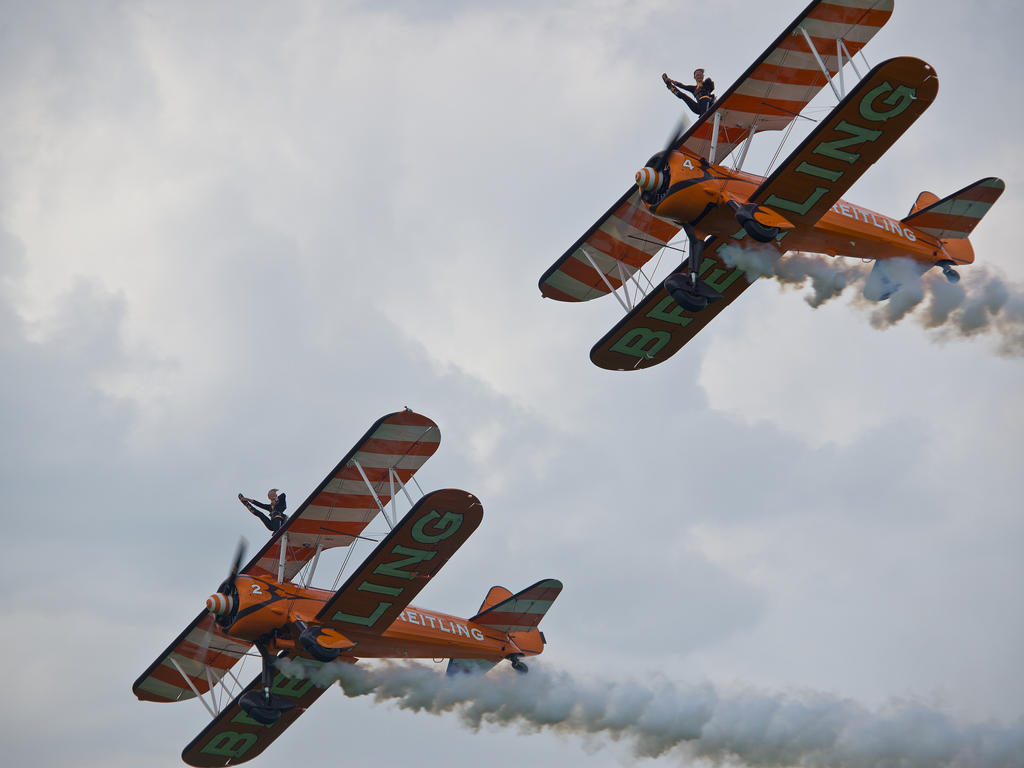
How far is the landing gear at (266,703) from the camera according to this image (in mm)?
24641

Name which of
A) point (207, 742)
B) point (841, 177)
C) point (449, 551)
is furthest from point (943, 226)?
point (207, 742)

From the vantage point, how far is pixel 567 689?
2731 centimetres

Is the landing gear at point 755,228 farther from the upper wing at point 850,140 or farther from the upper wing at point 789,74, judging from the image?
the upper wing at point 789,74

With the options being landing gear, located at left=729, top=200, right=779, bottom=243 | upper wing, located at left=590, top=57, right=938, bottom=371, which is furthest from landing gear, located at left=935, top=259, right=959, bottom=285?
Answer: landing gear, located at left=729, top=200, right=779, bottom=243

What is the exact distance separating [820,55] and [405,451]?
947 centimetres

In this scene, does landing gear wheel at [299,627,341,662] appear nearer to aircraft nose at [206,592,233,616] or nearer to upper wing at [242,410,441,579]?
aircraft nose at [206,592,233,616]

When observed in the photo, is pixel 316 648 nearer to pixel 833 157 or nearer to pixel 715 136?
pixel 715 136

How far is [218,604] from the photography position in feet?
79.3

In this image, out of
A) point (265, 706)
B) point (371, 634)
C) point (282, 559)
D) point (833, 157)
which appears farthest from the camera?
point (282, 559)

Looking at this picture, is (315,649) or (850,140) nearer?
(850,140)

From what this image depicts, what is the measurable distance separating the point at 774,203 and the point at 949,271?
5.08 m

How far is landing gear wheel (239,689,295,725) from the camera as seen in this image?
24.7 meters

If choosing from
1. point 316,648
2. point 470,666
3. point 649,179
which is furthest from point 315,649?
point 649,179

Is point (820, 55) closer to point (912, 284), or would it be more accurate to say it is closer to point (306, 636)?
point (912, 284)
